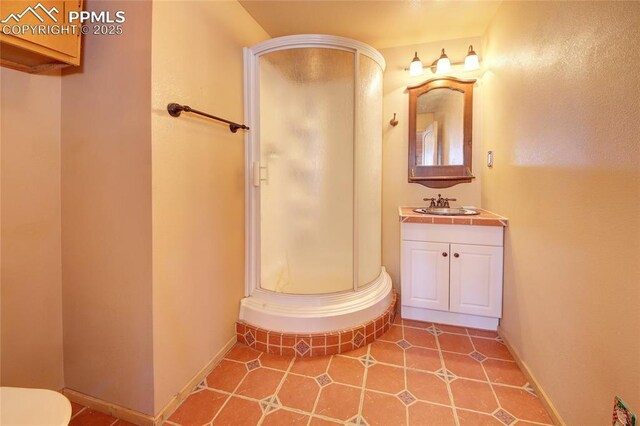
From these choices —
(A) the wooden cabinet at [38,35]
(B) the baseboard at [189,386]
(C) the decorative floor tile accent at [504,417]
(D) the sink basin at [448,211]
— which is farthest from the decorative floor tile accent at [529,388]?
(A) the wooden cabinet at [38,35]

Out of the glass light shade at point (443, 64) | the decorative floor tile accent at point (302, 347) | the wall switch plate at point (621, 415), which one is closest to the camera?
the wall switch plate at point (621, 415)

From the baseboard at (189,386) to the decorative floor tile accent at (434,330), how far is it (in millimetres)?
1367

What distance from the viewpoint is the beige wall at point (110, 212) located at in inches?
45.8

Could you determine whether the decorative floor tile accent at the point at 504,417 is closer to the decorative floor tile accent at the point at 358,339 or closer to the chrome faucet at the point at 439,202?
the decorative floor tile accent at the point at 358,339

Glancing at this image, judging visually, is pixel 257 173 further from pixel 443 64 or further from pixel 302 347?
pixel 443 64

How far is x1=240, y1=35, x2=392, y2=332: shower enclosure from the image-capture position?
72.0 inches

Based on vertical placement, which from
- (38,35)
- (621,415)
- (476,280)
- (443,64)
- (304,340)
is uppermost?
(443,64)

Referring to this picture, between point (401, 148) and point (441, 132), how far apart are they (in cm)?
34

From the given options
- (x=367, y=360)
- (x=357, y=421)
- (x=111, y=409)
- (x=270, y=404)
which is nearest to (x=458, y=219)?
(x=367, y=360)

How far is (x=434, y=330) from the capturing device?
78.0 inches

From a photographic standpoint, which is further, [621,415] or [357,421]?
[357,421]

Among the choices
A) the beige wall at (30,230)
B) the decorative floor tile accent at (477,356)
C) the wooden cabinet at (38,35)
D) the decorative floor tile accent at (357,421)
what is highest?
the wooden cabinet at (38,35)

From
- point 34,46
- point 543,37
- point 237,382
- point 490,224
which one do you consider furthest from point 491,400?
point 34,46

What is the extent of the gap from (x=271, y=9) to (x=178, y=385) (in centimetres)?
229
